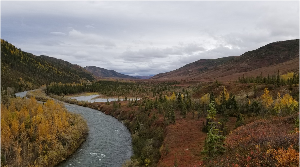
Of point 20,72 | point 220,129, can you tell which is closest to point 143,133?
point 220,129

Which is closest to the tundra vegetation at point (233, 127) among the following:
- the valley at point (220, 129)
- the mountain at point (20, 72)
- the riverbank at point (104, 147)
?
the valley at point (220, 129)

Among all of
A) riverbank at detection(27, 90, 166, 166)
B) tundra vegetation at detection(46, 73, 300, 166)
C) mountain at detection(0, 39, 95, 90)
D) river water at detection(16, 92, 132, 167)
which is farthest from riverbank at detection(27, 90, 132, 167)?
mountain at detection(0, 39, 95, 90)

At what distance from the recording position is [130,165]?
72.4 feet

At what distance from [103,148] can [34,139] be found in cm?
915

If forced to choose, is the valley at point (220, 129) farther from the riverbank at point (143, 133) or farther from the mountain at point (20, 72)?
the mountain at point (20, 72)

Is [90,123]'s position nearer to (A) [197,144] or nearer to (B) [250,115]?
(A) [197,144]

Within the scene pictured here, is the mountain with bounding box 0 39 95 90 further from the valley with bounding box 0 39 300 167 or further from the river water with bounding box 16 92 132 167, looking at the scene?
the river water with bounding box 16 92 132 167

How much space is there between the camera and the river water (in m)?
24.0

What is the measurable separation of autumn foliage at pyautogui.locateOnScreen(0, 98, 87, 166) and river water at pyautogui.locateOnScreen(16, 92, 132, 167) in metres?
1.41

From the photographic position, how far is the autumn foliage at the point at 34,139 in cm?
2070

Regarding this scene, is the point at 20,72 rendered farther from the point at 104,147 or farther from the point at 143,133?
the point at 143,133

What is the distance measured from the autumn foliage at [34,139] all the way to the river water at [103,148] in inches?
55.4

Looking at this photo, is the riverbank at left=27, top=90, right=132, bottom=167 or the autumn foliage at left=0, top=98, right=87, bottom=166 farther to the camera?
the riverbank at left=27, top=90, right=132, bottom=167

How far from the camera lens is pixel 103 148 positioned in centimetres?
2855
